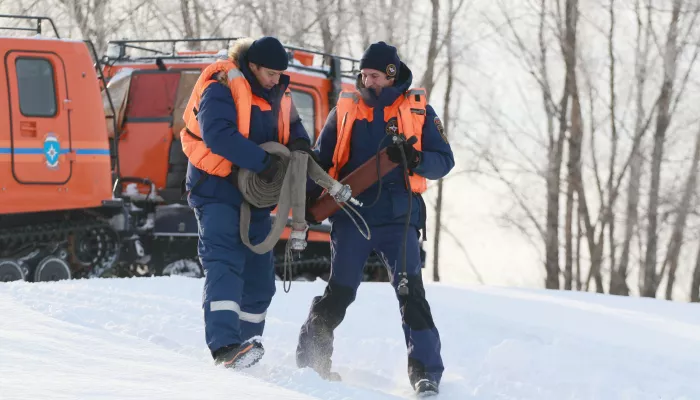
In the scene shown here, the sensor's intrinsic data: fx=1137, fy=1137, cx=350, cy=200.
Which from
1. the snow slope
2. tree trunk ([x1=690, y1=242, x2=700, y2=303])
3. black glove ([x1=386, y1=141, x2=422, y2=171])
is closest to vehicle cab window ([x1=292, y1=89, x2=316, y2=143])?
the snow slope

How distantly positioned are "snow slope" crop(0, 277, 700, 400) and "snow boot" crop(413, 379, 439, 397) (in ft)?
0.24

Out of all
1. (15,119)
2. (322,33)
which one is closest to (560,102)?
(322,33)

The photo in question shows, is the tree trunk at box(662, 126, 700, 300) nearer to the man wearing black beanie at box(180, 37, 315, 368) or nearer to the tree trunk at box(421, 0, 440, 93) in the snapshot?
the tree trunk at box(421, 0, 440, 93)

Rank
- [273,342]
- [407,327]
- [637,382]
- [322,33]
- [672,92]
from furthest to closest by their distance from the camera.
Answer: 1. [672,92]
2. [322,33]
3. [273,342]
4. [637,382]
5. [407,327]

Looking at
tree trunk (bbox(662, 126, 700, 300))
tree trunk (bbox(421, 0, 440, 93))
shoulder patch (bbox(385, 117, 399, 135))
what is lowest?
tree trunk (bbox(662, 126, 700, 300))

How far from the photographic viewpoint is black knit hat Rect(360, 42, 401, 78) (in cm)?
585

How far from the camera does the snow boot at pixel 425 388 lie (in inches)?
227

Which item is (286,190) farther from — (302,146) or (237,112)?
(237,112)

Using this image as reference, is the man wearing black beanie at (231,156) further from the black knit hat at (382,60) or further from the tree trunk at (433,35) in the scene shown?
the tree trunk at (433,35)

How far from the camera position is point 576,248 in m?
26.4

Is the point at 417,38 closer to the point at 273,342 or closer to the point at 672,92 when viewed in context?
the point at 672,92

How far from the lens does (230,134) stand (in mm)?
5543

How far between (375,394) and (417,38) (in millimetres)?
19500

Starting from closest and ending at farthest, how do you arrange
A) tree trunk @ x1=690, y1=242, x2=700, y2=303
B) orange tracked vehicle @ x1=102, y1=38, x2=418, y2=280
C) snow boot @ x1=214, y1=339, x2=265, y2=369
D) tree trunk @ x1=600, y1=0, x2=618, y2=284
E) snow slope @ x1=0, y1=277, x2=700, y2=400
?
1. snow slope @ x1=0, y1=277, x2=700, y2=400
2. snow boot @ x1=214, y1=339, x2=265, y2=369
3. orange tracked vehicle @ x1=102, y1=38, x2=418, y2=280
4. tree trunk @ x1=600, y1=0, x2=618, y2=284
5. tree trunk @ x1=690, y1=242, x2=700, y2=303
